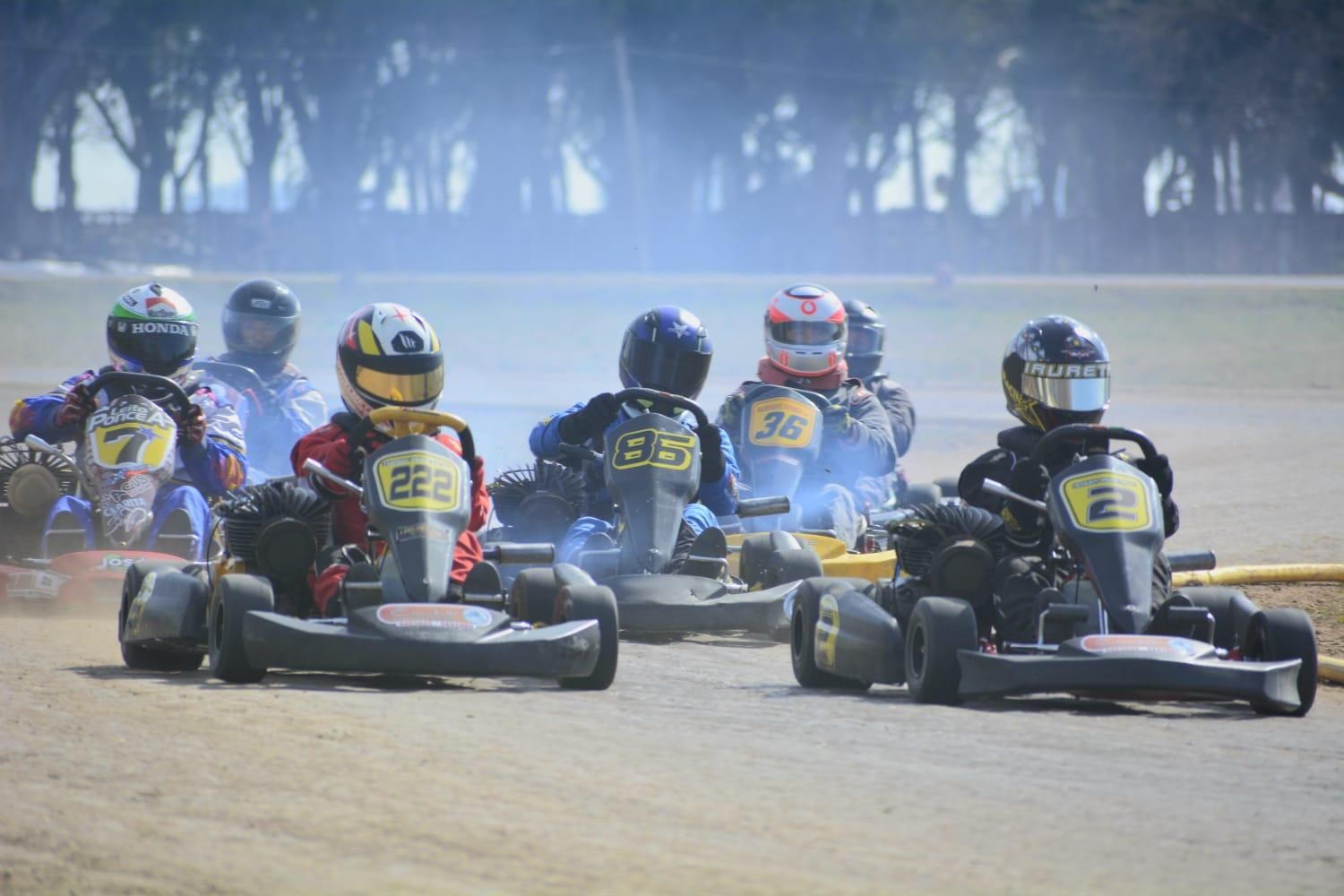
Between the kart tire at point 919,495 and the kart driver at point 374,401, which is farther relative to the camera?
the kart tire at point 919,495

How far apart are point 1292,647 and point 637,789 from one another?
2348mm

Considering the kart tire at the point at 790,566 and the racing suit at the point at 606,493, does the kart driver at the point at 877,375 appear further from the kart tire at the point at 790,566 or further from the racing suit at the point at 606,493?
the kart tire at the point at 790,566

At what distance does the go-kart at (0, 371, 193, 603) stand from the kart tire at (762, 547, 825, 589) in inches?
95.0

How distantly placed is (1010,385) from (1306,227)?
37352mm

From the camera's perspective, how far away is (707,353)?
9.24m

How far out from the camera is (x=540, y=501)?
897cm

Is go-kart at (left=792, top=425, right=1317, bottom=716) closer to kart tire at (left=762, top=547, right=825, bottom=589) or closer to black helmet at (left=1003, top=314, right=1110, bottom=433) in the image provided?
black helmet at (left=1003, top=314, right=1110, bottom=433)

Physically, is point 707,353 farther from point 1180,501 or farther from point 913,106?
point 913,106

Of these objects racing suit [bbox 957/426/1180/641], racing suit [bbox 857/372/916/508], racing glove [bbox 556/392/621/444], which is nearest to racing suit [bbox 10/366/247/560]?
racing glove [bbox 556/392/621/444]

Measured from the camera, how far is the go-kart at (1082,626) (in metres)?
5.96

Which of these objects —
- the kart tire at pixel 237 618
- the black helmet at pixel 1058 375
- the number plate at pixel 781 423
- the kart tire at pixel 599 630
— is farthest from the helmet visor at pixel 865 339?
the kart tire at pixel 237 618

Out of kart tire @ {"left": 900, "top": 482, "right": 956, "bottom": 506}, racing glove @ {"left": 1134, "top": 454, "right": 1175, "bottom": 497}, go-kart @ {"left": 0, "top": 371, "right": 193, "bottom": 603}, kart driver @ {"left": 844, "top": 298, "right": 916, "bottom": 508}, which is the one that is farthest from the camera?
kart driver @ {"left": 844, "top": 298, "right": 916, "bottom": 508}

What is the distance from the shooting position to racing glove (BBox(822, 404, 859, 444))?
10750 mm

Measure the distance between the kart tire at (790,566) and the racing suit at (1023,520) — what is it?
4.98 ft
